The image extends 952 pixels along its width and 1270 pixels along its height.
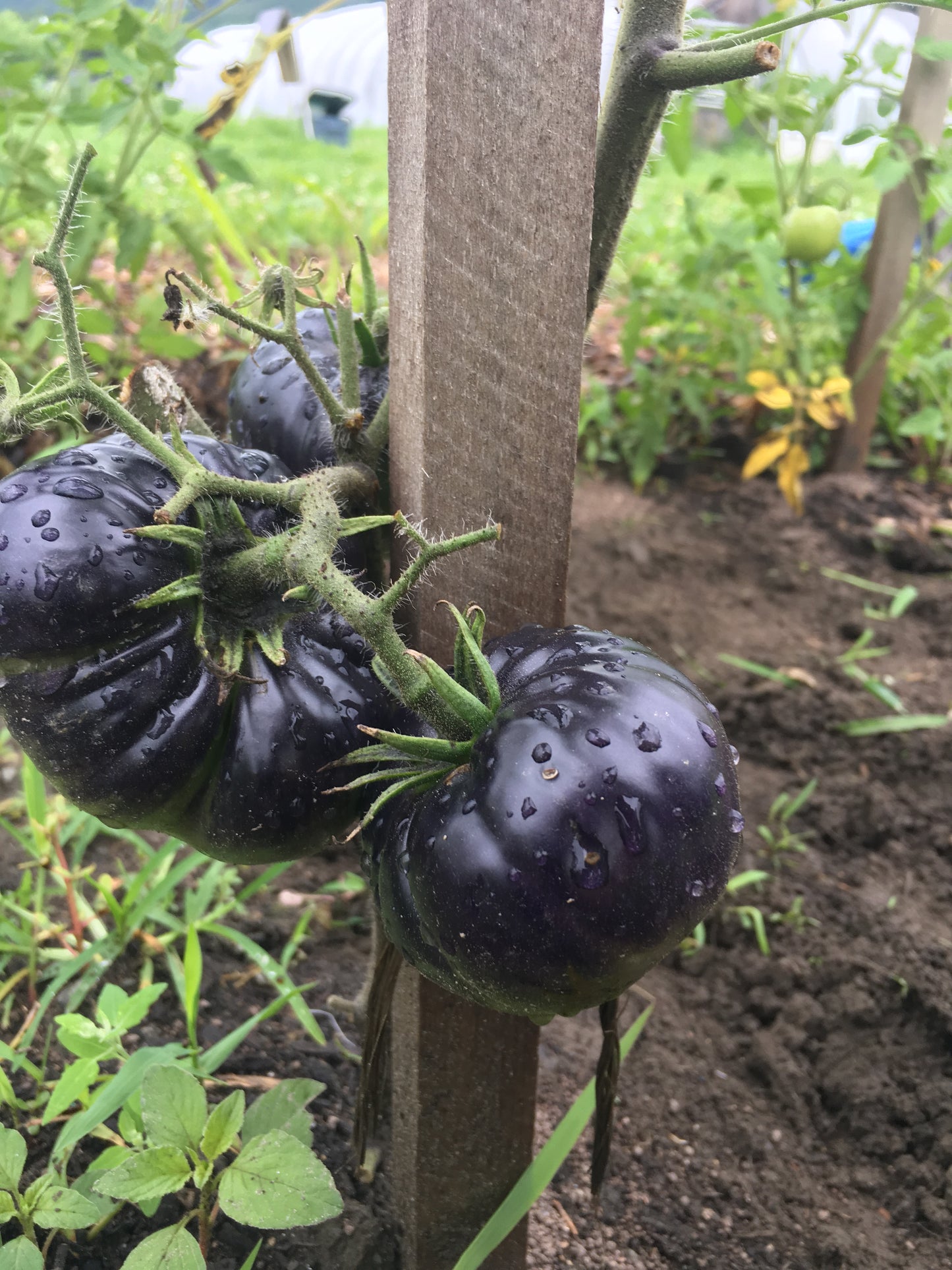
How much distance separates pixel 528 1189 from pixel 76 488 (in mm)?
911

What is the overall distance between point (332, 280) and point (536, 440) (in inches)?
90.0

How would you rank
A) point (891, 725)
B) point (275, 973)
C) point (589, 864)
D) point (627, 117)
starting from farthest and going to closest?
point (891, 725) < point (275, 973) < point (627, 117) < point (589, 864)

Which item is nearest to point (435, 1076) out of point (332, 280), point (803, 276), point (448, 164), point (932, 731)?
point (448, 164)

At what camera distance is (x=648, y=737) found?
2.67 ft

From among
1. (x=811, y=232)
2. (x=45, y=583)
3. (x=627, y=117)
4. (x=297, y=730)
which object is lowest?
(x=297, y=730)

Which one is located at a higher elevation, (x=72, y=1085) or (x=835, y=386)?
(x=835, y=386)

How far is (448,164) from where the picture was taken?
880mm

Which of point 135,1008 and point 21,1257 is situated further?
point 135,1008

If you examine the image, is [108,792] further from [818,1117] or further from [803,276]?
[803,276]

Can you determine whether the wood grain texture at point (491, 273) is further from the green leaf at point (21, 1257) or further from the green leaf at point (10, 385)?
the green leaf at point (21, 1257)

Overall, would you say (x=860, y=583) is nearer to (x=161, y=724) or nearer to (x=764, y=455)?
(x=764, y=455)

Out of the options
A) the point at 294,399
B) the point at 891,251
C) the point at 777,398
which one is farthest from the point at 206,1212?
the point at 891,251

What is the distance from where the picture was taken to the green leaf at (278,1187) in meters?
1.00

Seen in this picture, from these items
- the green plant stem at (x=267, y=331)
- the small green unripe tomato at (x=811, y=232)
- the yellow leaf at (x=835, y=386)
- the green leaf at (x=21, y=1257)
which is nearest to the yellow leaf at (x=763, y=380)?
the yellow leaf at (x=835, y=386)
